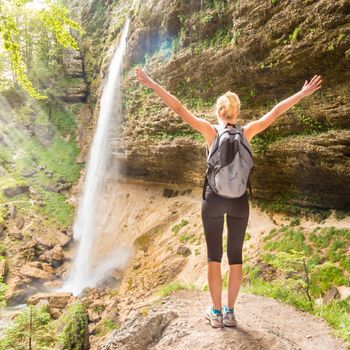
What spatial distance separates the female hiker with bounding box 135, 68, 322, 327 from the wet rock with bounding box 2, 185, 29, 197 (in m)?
21.3

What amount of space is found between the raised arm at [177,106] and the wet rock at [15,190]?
2143 cm

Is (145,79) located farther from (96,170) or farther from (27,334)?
(96,170)

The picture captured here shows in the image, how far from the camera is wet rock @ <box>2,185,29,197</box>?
845 inches

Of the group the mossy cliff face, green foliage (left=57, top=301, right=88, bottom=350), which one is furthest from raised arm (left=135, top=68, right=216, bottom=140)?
green foliage (left=57, top=301, right=88, bottom=350)

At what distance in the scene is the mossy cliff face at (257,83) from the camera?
32.9ft

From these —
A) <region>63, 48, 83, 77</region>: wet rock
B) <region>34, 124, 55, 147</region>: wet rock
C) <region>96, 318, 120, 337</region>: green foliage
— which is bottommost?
<region>96, 318, 120, 337</region>: green foliage

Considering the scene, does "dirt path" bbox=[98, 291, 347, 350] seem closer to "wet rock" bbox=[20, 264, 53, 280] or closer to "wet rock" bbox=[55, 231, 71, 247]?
"wet rock" bbox=[20, 264, 53, 280]

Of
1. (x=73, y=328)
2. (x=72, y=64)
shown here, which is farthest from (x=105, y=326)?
(x=72, y=64)

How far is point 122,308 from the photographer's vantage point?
1173cm

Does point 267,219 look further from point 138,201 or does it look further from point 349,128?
point 138,201

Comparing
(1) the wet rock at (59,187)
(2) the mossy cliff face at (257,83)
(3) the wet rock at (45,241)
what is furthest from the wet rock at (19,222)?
(2) the mossy cliff face at (257,83)

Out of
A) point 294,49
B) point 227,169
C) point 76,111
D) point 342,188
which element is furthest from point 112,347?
point 76,111

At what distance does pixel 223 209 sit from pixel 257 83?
34.0 ft

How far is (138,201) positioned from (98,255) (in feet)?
13.0
